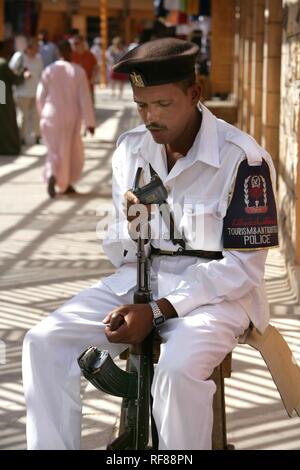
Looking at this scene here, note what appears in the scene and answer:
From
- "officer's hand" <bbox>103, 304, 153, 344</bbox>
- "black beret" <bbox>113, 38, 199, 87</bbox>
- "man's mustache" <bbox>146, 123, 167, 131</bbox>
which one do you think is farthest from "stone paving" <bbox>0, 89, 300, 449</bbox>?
"black beret" <bbox>113, 38, 199, 87</bbox>

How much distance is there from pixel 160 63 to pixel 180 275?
26.9 inches

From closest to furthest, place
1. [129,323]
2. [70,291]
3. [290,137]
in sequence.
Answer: [129,323] → [70,291] → [290,137]

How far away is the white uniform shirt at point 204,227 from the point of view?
325 cm

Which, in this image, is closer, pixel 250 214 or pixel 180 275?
pixel 250 214

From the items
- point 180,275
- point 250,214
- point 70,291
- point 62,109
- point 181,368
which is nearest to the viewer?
point 181,368

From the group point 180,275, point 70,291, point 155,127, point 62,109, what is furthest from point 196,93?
point 62,109

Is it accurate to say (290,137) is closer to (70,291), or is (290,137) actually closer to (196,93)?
(70,291)

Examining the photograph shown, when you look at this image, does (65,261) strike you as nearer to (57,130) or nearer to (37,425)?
(57,130)

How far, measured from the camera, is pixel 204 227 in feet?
10.9

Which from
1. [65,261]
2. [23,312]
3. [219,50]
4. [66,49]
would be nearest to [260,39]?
[66,49]

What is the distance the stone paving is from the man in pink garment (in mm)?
Result: 277

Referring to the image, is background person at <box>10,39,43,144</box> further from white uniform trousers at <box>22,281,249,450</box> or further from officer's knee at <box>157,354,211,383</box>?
officer's knee at <box>157,354,211,383</box>

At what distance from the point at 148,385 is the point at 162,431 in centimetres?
30

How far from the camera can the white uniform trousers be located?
9.73 ft
